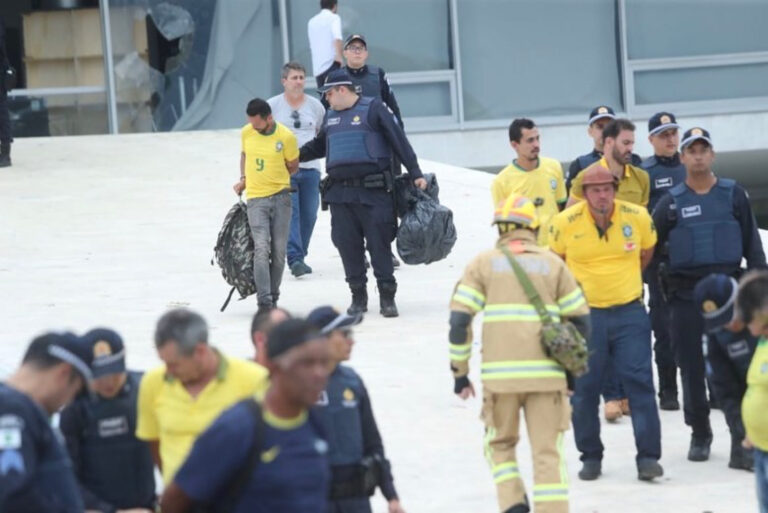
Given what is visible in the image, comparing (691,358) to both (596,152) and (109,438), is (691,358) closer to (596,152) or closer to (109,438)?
(596,152)

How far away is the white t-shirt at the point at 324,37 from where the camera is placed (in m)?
17.5

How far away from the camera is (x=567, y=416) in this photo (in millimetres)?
A: 7895

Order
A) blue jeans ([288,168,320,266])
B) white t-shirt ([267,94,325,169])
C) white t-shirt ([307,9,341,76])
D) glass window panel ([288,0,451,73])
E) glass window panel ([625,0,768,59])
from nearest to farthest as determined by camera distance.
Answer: blue jeans ([288,168,320,266]) < white t-shirt ([267,94,325,169]) < white t-shirt ([307,9,341,76]) < glass window panel ([288,0,451,73]) < glass window panel ([625,0,768,59])

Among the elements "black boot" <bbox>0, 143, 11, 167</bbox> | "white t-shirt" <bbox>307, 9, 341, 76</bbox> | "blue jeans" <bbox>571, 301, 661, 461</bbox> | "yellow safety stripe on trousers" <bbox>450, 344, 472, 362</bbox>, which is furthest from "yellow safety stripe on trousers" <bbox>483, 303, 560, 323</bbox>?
"black boot" <bbox>0, 143, 11, 167</bbox>

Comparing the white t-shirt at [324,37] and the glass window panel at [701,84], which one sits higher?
the white t-shirt at [324,37]

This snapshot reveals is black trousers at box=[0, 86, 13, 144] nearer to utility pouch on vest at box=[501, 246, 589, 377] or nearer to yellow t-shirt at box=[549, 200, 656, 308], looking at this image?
yellow t-shirt at box=[549, 200, 656, 308]

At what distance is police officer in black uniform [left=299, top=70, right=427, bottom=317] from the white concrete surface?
1.80ft

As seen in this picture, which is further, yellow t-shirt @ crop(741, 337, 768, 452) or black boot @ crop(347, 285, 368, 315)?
black boot @ crop(347, 285, 368, 315)

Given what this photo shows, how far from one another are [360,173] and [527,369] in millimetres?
4604

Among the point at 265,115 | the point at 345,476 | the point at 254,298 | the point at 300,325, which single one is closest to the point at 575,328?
the point at 345,476

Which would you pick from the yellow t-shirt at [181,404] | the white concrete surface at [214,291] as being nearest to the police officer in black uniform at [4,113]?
the white concrete surface at [214,291]

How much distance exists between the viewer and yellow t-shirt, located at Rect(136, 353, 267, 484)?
5809 mm

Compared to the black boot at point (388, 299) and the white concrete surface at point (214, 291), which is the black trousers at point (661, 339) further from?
the black boot at point (388, 299)

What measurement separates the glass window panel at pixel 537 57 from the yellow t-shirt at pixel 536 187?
11.9m
